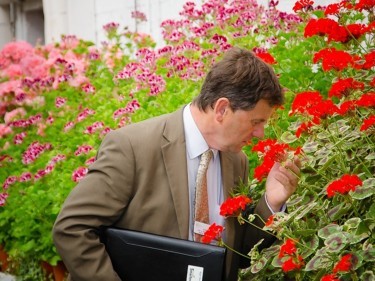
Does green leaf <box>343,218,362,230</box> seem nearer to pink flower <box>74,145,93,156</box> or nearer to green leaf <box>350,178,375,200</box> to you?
green leaf <box>350,178,375,200</box>

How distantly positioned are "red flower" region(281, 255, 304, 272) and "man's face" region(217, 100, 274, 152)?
1.61 ft

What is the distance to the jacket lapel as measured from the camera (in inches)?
131

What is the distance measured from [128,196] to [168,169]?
0.19 metres

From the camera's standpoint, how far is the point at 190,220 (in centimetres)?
340

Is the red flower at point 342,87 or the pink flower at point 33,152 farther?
the pink flower at point 33,152

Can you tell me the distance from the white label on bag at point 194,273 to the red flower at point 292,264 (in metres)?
0.30

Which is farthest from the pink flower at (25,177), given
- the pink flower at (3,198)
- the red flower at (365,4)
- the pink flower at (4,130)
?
the red flower at (365,4)

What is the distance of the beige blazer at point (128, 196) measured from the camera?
3225 mm

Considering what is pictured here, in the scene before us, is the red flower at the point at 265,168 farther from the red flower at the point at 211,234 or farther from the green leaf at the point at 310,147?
the red flower at the point at 211,234

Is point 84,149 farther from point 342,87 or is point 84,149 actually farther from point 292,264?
point 292,264

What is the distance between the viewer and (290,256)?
310cm

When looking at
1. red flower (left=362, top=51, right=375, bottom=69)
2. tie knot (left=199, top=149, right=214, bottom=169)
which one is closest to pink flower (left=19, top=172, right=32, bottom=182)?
tie knot (left=199, top=149, right=214, bottom=169)

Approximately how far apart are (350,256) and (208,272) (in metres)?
0.52

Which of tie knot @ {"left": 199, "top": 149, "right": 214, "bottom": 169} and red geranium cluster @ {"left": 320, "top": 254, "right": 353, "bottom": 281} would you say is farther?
tie knot @ {"left": 199, "top": 149, "right": 214, "bottom": 169}
